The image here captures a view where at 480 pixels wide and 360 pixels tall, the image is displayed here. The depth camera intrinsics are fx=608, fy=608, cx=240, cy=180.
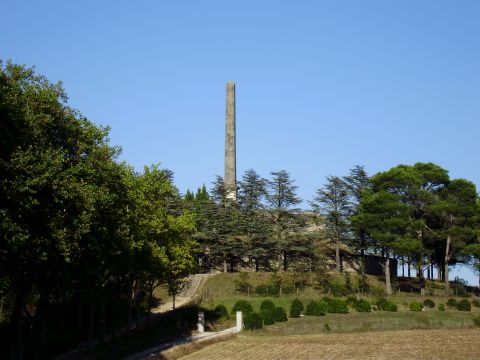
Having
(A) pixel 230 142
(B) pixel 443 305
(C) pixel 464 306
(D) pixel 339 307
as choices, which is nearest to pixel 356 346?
(D) pixel 339 307

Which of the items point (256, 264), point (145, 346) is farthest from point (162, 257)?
point (256, 264)

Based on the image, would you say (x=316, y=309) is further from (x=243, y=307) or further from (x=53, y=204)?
(x=53, y=204)

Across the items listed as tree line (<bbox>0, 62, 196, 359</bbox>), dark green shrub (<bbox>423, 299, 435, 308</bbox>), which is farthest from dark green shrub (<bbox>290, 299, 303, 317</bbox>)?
tree line (<bbox>0, 62, 196, 359</bbox>)

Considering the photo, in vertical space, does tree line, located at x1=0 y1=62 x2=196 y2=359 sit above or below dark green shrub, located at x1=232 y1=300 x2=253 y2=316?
above

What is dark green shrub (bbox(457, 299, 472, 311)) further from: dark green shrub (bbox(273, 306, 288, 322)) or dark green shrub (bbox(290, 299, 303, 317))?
dark green shrub (bbox(273, 306, 288, 322))

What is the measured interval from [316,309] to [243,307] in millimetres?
6369

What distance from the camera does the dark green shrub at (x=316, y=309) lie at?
52969 mm

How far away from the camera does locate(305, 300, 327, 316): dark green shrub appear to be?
53.0 m

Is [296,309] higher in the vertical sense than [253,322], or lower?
higher

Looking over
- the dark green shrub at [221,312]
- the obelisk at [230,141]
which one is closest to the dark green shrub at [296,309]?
the dark green shrub at [221,312]

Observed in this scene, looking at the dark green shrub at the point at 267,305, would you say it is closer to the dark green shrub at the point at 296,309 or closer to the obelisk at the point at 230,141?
the dark green shrub at the point at 296,309

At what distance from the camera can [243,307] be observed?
53156 mm

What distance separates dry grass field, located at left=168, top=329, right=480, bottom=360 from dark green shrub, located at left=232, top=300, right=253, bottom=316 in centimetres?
724

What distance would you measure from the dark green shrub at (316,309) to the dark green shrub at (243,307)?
201 inches
